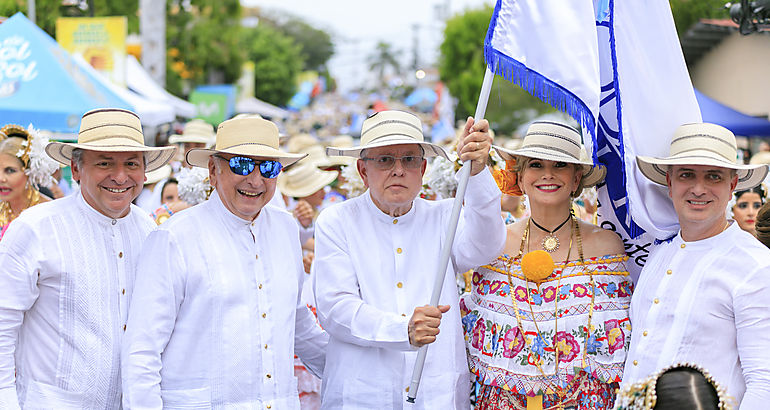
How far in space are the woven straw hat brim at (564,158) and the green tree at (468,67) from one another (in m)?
31.4

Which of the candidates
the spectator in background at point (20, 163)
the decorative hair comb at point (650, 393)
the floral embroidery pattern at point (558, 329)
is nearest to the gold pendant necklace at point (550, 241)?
the floral embroidery pattern at point (558, 329)

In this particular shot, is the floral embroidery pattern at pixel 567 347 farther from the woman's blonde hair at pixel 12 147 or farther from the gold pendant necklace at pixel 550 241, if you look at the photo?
the woman's blonde hair at pixel 12 147

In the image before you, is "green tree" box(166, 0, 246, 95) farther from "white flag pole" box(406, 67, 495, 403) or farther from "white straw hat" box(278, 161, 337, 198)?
"white flag pole" box(406, 67, 495, 403)

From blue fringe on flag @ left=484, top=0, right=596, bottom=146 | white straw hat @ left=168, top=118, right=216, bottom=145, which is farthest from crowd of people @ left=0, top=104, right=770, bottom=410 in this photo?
white straw hat @ left=168, top=118, right=216, bottom=145

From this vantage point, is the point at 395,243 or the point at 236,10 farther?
the point at 236,10

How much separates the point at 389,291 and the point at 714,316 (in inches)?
56.8

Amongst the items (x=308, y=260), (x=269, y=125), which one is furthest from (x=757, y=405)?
(x=308, y=260)

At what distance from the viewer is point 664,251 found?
364 centimetres

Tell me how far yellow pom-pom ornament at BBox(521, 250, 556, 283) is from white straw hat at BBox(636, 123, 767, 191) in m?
0.60

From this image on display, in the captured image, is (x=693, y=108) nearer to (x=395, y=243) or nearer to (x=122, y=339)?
(x=395, y=243)

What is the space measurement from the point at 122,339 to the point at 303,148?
864 cm

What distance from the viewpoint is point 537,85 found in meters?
3.76

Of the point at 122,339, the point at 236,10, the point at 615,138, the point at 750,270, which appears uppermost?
the point at 236,10

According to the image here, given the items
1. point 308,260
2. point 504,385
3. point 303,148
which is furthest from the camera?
point 303,148
